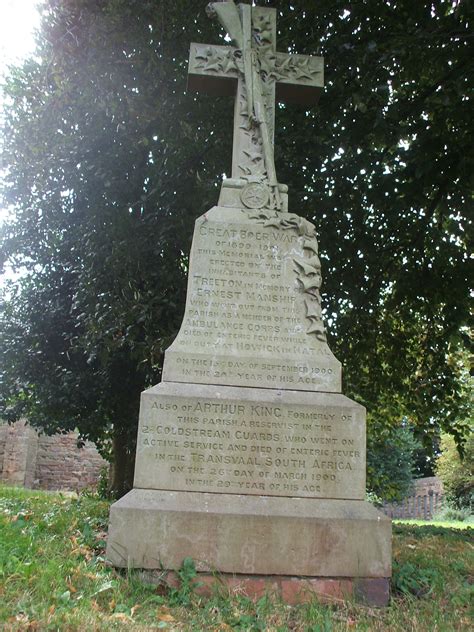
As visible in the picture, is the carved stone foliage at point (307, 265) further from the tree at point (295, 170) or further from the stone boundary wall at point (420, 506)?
the stone boundary wall at point (420, 506)

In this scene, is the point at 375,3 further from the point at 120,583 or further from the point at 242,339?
the point at 120,583

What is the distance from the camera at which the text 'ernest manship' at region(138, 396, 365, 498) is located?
4.18 m

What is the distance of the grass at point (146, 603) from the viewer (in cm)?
295

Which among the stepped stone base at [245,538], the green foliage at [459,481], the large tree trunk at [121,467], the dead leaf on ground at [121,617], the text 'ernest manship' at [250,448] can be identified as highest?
the text 'ernest manship' at [250,448]

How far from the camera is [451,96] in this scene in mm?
6652

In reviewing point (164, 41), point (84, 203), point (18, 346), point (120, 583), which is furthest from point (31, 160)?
point (120, 583)

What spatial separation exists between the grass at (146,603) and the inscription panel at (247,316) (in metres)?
1.42

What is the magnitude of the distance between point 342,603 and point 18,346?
31.2 ft

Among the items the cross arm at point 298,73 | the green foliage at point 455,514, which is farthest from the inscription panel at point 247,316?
the green foliage at point 455,514

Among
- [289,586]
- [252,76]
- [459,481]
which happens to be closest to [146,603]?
[289,586]

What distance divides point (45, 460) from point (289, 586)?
66.6ft

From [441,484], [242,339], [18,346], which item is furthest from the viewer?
[441,484]

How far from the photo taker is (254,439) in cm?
427

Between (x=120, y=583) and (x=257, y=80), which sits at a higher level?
(x=257, y=80)
